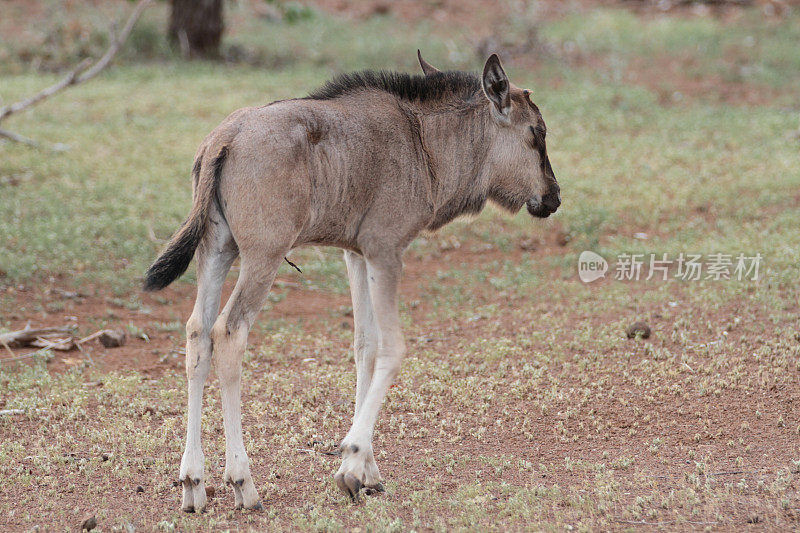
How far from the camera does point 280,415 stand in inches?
287

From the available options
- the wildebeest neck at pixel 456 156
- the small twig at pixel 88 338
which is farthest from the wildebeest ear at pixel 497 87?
the small twig at pixel 88 338

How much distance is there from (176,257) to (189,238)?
140 mm

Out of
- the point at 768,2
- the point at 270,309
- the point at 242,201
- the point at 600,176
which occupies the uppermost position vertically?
the point at 768,2

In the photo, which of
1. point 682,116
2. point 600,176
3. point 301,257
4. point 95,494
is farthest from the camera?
point 682,116

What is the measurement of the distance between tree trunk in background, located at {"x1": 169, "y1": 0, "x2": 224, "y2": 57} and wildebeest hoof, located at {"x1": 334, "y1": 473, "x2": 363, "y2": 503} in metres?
14.8

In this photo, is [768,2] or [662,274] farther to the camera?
[768,2]

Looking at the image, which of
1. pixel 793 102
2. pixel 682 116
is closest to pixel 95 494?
pixel 682 116

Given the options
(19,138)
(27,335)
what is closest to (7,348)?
(27,335)

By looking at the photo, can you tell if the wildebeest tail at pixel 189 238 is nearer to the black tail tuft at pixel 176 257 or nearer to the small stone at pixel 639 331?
the black tail tuft at pixel 176 257

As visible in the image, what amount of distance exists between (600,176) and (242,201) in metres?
8.74

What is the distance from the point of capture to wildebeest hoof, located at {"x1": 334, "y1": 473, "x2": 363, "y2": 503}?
564 centimetres

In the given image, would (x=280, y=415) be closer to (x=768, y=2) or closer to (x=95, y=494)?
(x=95, y=494)

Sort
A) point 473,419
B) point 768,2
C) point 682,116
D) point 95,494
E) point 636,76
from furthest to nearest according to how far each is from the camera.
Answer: point 768,2
point 636,76
point 682,116
point 473,419
point 95,494

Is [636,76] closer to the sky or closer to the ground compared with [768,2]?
closer to the ground
